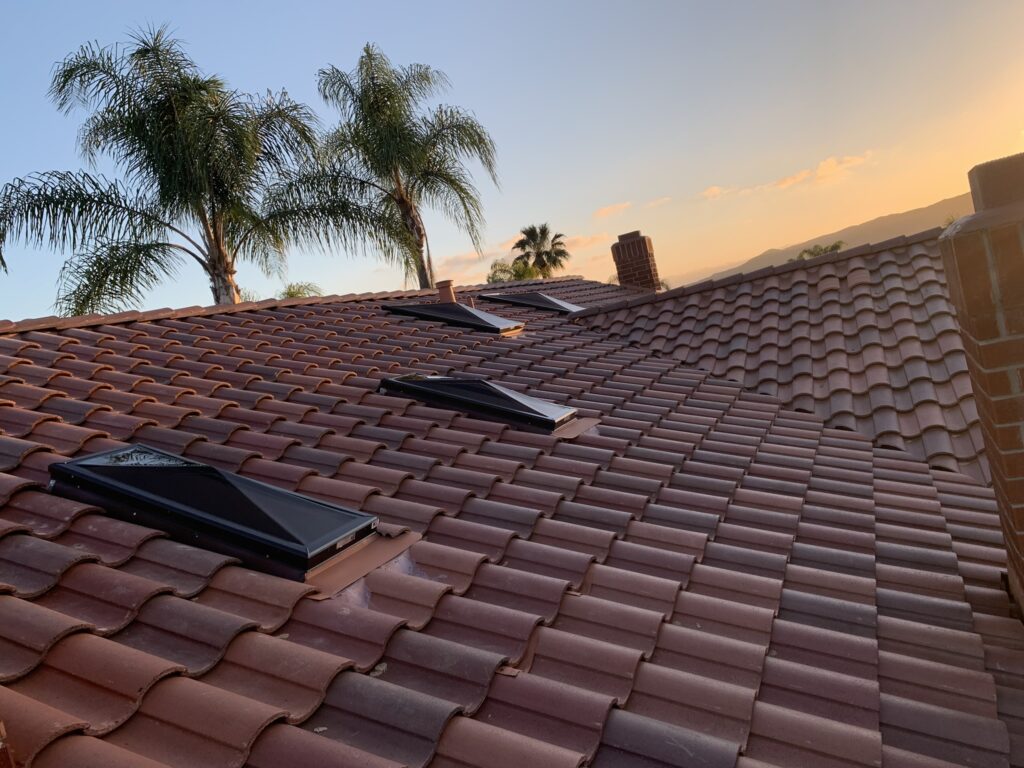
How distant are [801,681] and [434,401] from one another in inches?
124

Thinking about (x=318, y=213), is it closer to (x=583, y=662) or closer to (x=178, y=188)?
(x=178, y=188)

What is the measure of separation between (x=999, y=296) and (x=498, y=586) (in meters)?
2.23

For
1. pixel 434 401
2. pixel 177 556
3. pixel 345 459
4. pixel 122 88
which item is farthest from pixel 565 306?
pixel 122 88

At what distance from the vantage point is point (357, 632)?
2.33m

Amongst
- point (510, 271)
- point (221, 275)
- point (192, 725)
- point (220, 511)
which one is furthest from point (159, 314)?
point (510, 271)

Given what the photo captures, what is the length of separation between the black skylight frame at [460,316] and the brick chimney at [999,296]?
553 cm

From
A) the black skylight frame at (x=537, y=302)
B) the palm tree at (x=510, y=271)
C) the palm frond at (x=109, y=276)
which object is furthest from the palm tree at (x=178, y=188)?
the palm tree at (x=510, y=271)

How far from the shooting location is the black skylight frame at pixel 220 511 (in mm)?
2697

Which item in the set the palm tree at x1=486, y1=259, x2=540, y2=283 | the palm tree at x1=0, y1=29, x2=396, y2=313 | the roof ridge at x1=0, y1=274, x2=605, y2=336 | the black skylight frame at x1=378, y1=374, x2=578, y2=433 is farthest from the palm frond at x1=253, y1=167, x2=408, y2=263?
the palm tree at x1=486, y1=259, x2=540, y2=283

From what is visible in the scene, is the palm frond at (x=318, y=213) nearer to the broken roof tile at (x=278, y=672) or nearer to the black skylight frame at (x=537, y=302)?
the black skylight frame at (x=537, y=302)

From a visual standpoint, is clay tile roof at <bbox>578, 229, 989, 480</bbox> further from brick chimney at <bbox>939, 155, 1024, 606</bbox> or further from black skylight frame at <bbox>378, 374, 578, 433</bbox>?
brick chimney at <bbox>939, 155, 1024, 606</bbox>

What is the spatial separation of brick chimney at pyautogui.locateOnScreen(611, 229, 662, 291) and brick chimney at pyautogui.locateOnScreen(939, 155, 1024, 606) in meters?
14.4

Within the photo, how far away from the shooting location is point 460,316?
824cm

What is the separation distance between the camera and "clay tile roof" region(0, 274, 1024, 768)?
1929 mm
